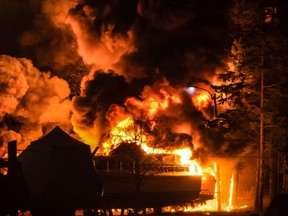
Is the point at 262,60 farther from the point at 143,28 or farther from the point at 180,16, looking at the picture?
the point at 143,28

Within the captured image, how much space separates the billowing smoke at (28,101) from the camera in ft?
156

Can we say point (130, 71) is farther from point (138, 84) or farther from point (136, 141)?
point (136, 141)

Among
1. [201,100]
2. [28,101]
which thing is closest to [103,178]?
[201,100]

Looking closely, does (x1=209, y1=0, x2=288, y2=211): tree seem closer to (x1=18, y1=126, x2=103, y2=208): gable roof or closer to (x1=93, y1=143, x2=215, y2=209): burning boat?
(x1=93, y1=143, x2=215, y2=209): burning boat

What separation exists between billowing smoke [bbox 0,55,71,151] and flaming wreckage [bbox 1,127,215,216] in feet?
55.3

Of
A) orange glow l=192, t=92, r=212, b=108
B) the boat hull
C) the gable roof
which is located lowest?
the boat hull

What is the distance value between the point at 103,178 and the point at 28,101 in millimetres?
23486

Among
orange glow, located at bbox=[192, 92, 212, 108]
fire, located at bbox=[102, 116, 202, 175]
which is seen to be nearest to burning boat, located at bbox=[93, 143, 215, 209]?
fire, located at bbox=[102, 116, 202, 175]

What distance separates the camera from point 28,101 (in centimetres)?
5238

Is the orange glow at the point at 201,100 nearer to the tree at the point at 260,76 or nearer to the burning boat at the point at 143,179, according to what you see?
the tree at the point at 260,76

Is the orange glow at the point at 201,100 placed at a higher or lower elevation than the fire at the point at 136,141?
higher

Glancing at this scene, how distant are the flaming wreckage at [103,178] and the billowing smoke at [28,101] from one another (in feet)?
55.3

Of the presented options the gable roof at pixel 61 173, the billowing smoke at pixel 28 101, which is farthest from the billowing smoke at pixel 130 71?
the gable roof at pixel 61 173

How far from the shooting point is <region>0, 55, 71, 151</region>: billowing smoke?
47.7 m
